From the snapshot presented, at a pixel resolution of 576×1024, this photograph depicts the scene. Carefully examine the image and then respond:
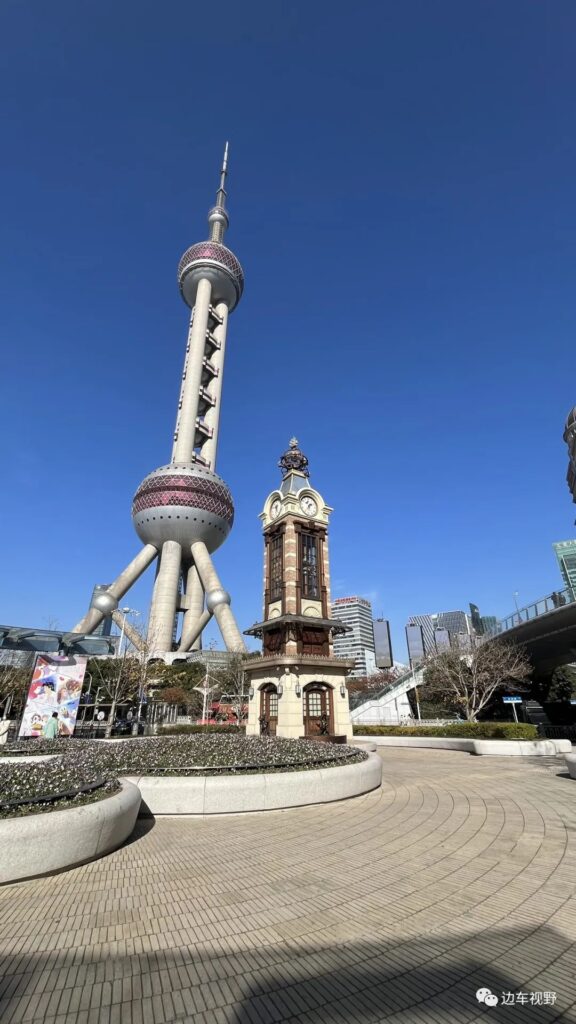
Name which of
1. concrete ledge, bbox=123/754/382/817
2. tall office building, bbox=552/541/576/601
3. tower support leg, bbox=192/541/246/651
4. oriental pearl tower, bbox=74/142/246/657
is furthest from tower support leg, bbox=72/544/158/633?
tall office building, bbox=552/541/576/601

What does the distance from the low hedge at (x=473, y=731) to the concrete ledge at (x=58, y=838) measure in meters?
24.2

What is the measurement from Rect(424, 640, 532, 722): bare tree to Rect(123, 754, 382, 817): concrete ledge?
26902mm

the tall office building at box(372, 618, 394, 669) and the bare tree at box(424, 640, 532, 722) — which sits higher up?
the tall office building at box(372, 618, 394, 669)

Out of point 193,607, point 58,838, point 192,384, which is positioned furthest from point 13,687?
point 192,384

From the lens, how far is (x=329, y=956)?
14.7 ft

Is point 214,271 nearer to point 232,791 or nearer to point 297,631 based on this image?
point 297,631

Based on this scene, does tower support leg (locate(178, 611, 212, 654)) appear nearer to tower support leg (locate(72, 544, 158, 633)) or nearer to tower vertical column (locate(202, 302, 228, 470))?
tower support leg (locate(72, 544, 158, 633))

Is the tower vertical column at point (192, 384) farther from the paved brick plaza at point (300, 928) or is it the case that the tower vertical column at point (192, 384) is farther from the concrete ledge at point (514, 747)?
the paved brick plaza at point (300, 928)

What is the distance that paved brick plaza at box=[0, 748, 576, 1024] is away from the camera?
12.4ft

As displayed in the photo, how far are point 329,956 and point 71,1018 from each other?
93.1 inches

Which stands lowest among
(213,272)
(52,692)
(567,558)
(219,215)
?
(52,692)

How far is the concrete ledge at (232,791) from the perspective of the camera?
10.4 m

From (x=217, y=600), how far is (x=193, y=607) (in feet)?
42.7

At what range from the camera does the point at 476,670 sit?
37156mm
